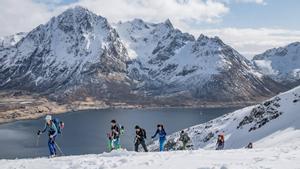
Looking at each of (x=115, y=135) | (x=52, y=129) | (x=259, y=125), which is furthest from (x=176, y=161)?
(x=259, y=125)

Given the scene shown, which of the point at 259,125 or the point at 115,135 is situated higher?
the point at 259,125

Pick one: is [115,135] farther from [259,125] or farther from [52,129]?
[259,125]

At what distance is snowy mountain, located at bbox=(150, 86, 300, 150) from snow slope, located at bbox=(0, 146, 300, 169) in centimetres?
4069

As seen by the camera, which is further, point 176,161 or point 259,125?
point 259,125

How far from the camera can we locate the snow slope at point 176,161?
92.2 feet

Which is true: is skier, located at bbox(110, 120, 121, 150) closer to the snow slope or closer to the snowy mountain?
the snow slope

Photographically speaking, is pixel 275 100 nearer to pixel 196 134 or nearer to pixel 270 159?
pixel 196 134

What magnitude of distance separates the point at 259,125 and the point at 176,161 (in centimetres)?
7052

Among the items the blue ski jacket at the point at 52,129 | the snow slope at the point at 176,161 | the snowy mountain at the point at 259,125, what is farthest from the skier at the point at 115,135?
the snowy mountain at the point at 259,125

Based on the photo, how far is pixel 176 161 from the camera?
30719 mm

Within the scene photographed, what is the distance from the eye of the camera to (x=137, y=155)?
3416cm

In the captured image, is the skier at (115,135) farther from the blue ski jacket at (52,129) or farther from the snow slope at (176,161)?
the snow slope at (176,161)

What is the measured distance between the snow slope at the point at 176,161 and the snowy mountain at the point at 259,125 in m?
40.7

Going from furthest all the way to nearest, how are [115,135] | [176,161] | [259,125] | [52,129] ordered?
1. [259,125]
2. [115,135]
3. [52,129]
4. [176,161]
